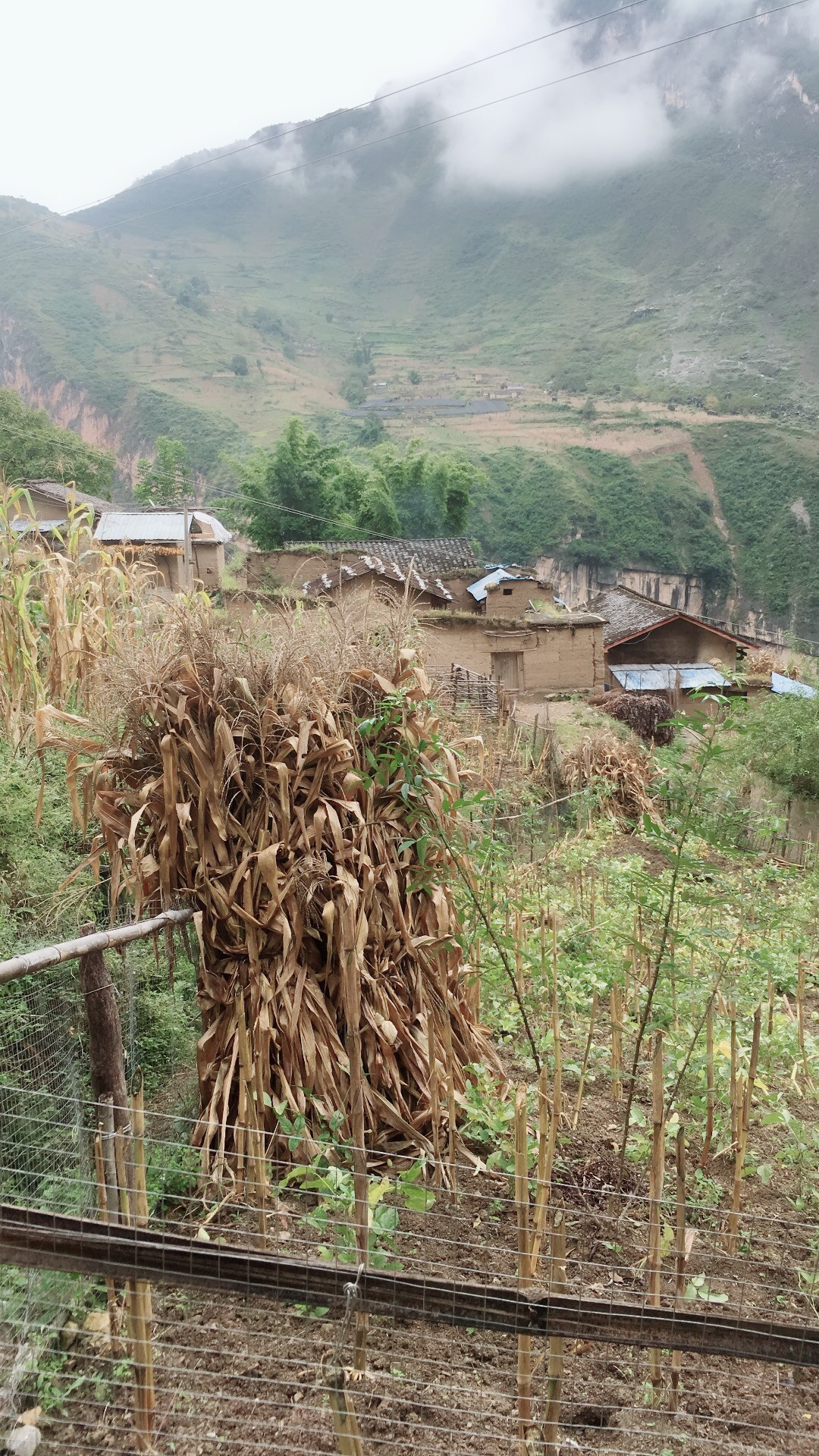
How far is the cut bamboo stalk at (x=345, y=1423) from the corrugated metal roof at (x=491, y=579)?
2342 centimetres

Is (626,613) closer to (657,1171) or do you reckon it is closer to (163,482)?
(163,482)

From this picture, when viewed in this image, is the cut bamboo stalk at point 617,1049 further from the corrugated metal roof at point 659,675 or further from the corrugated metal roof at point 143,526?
the corrugated metal roof at point 659,675

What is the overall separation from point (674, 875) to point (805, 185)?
131m

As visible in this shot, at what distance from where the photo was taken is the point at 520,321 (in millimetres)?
112688

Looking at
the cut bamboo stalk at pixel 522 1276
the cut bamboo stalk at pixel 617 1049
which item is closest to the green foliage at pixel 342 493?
the cut bamboo stalk at pixel 617 1049

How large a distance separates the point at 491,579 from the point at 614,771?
12505mm

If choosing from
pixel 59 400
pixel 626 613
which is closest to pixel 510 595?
pixel 626 613

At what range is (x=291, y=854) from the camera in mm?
3223

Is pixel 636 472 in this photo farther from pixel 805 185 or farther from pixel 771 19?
pixel 771 19

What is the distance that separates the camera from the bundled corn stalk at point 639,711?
19188mm

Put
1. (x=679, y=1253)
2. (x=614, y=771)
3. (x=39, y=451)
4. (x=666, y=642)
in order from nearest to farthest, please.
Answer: (x=679, y=1253) → (x=614, y=771) → (x=666, y=642) → (x=39, y=451)

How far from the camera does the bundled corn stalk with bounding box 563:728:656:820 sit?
13.4 metres

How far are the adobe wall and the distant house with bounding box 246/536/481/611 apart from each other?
8.02ft

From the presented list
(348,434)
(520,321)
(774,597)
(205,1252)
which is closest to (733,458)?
(774,597)
